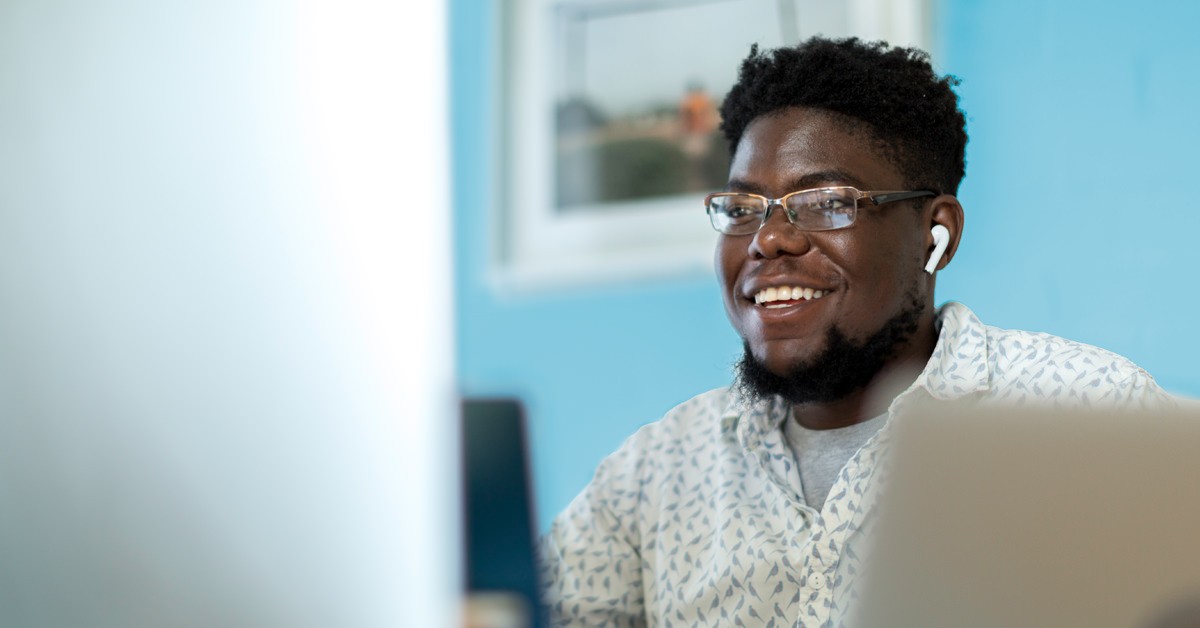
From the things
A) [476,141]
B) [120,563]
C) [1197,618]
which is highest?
[476,141]

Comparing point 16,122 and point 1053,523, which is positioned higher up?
point 16,122

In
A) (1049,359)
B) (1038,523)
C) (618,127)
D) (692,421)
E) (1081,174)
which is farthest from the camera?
(618,127)

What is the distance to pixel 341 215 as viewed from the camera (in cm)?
199

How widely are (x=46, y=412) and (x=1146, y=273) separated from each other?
5.87ft

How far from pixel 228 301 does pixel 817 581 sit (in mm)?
1375

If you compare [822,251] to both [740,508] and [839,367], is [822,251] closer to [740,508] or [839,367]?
[839,367]

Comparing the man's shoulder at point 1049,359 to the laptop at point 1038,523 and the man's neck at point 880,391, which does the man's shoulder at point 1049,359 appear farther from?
the laptop at point 1038,523

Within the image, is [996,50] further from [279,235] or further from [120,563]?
[120,563]

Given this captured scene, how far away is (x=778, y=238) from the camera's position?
1.08 meters

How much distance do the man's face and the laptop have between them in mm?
605

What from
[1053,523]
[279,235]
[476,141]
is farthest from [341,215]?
[1053,523]

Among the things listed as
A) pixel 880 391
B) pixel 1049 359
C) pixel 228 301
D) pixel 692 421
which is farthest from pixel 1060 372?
pixel 228 301

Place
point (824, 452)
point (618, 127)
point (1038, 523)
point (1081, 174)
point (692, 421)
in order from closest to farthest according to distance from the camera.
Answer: point (1038, 523), point (824, 452), point (692, 421), point (1081, 174), point (618, 127)

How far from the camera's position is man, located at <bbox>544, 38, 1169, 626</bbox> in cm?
104
